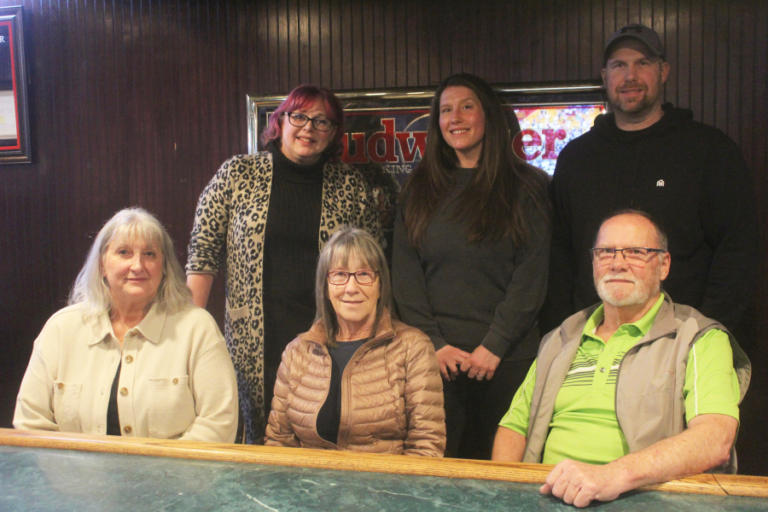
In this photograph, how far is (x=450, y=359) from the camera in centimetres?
216

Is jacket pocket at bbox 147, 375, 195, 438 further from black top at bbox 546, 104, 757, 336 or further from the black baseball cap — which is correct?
the black baseball cap

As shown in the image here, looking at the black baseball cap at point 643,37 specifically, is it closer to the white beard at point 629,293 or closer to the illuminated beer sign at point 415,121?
the illuminated beer sign at point 415,121

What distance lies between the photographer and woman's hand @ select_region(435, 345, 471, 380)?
2.16m

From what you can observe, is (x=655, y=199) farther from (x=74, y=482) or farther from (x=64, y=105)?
(x=64, y=105)

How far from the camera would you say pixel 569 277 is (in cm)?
239

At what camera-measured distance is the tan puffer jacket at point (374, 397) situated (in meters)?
1.88

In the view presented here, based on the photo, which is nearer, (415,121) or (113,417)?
(113,417)

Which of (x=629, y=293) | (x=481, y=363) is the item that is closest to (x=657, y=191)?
(x=629, y=293)

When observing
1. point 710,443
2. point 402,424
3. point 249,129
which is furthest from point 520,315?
point 249,129

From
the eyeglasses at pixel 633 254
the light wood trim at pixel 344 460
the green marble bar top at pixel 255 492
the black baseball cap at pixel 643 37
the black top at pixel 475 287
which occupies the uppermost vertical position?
the black baseball cap at pixel 643 37

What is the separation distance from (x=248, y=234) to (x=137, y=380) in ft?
2.15

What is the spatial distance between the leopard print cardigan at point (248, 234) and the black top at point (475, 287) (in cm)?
36

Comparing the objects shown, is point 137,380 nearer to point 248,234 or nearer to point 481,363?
point 248,234

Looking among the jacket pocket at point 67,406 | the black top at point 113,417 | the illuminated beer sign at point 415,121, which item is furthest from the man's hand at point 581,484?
the illuminated beer sign at point 415,121
